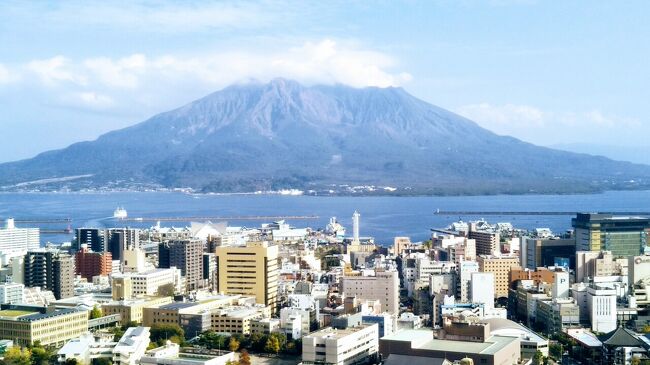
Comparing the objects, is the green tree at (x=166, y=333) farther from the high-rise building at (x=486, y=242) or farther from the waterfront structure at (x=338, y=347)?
the high-rise building at (x=486, y=242)

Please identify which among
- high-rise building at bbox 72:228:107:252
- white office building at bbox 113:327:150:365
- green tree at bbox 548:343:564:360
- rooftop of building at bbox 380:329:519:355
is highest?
high-rise building at bbox 72:228:107:252

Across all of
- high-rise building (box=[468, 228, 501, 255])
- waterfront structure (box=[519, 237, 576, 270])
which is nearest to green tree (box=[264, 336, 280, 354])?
waterfront structure (box=[519, 237, 576, 270])

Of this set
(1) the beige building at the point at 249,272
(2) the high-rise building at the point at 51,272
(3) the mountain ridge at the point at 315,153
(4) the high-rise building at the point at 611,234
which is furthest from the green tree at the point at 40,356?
(3) the mountain ridge at the point at 315,153

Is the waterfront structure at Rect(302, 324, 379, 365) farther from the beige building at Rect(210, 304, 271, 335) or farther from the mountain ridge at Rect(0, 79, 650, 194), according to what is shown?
the mountain ridge at Rect(0, 79, 650, 194)

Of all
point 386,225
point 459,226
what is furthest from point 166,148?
point 459,226

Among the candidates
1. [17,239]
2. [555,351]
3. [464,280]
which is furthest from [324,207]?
[555,351]

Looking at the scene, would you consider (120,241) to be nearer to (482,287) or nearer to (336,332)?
(482,287)
